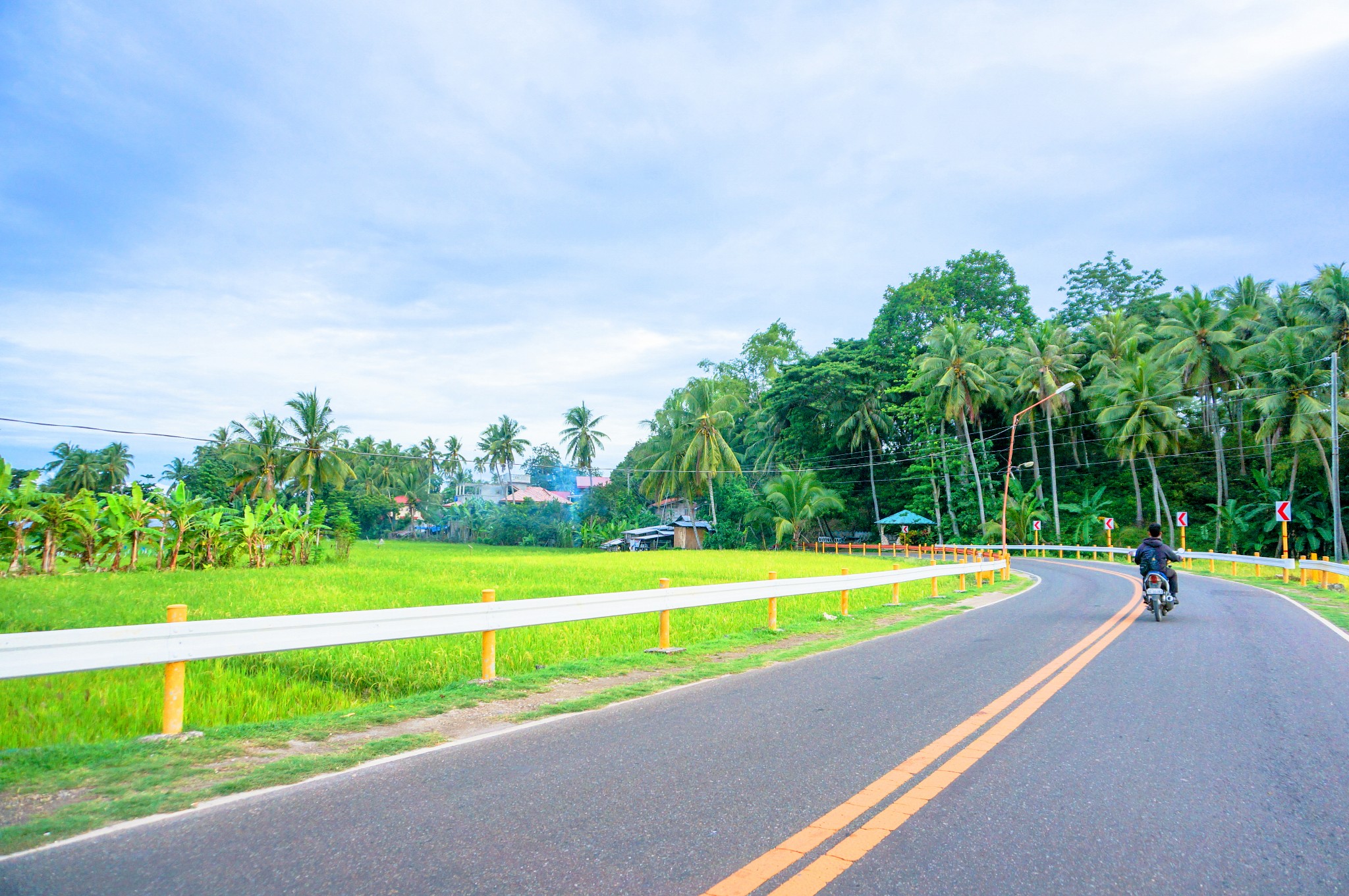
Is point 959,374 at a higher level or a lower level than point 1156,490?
higher

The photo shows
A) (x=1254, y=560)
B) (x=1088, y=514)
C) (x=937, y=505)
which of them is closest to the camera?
(x=1254, y=560)

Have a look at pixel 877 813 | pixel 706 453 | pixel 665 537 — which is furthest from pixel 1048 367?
pixel 877 813

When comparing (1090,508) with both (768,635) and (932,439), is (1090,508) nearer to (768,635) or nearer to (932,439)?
(932,439)

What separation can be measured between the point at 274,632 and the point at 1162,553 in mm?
13319

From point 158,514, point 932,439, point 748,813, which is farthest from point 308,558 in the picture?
point 932,439

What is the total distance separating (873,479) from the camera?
2312 inches

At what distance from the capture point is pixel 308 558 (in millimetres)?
31375

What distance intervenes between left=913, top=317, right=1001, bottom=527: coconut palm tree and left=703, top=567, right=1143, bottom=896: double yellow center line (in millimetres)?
46266

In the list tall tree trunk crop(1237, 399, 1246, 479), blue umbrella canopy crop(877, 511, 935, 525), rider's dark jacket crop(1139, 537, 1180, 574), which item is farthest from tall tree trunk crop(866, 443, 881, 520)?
rider's dark jacket crop(1139, 537, 1180, 574)

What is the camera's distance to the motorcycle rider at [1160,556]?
13039 millimetres

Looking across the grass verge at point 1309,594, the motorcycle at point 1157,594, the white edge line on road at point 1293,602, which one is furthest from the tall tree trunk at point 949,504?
the motorcycle at point 1157,594

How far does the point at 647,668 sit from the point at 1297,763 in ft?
18.7

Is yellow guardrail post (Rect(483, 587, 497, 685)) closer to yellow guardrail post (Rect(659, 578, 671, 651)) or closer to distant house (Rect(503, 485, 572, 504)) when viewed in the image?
yellow guardrail post (Rect(659, 578, 671, 651))

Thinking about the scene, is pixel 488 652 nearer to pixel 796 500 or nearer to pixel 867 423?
pixel 796 500
